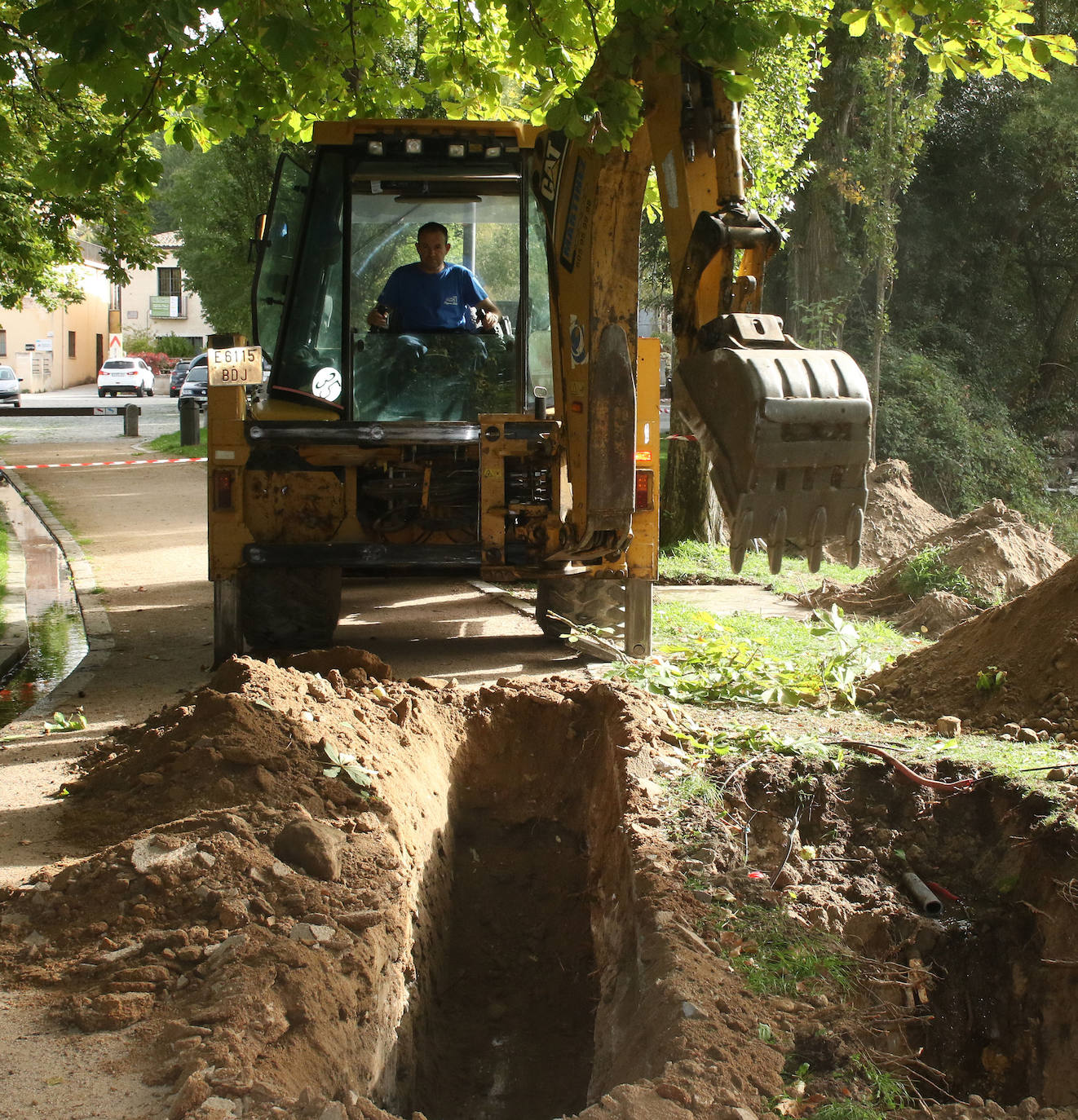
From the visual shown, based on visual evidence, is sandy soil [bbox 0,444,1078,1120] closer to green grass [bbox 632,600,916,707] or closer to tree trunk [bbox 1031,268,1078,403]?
green grass [bbox 632,600,916,707]

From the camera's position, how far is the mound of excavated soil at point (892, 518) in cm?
1394

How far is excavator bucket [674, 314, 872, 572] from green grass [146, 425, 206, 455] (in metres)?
21.5

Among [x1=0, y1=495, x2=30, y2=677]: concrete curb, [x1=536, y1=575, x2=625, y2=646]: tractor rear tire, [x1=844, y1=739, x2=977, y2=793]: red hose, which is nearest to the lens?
[x1=844, y1=739, x2=977, y2=793]: red hose

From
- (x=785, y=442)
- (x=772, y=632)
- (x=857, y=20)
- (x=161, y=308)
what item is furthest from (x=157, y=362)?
(x=785, y=442)

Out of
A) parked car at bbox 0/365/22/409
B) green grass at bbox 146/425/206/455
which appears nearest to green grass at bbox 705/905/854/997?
green grass at bbox 146/425/206/455

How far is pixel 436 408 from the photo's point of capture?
26.7 ft

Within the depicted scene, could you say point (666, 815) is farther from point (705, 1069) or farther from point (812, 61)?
point (812, 61)

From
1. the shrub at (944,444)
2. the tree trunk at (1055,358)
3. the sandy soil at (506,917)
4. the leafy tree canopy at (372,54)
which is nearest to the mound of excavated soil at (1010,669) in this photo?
the sandy soil at (506,917)

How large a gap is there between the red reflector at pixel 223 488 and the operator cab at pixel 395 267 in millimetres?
689

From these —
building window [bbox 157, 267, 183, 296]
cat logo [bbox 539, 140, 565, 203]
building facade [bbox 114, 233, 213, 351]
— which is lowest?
cat logo [bbox 539, 140, 565, 203]

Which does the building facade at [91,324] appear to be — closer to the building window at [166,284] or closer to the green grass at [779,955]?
the building window at [166,284]

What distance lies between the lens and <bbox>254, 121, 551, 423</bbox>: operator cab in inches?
312

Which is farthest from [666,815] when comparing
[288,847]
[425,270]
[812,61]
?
[812,61]

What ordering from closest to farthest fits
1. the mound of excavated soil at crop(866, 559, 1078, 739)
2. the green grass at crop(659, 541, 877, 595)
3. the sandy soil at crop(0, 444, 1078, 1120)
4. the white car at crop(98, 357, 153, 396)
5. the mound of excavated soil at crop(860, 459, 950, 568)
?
the sandy soil at crop(0, 444, 1078, 1120) < the mound of excavated soil at crop(866, 559, 1078, 739) < the green grass at crop(659, 541, 877, 595) < the mound of excavated soil at crop(860, 459, 950, 568) < the white car at crop(98, 357, 153, 396)
